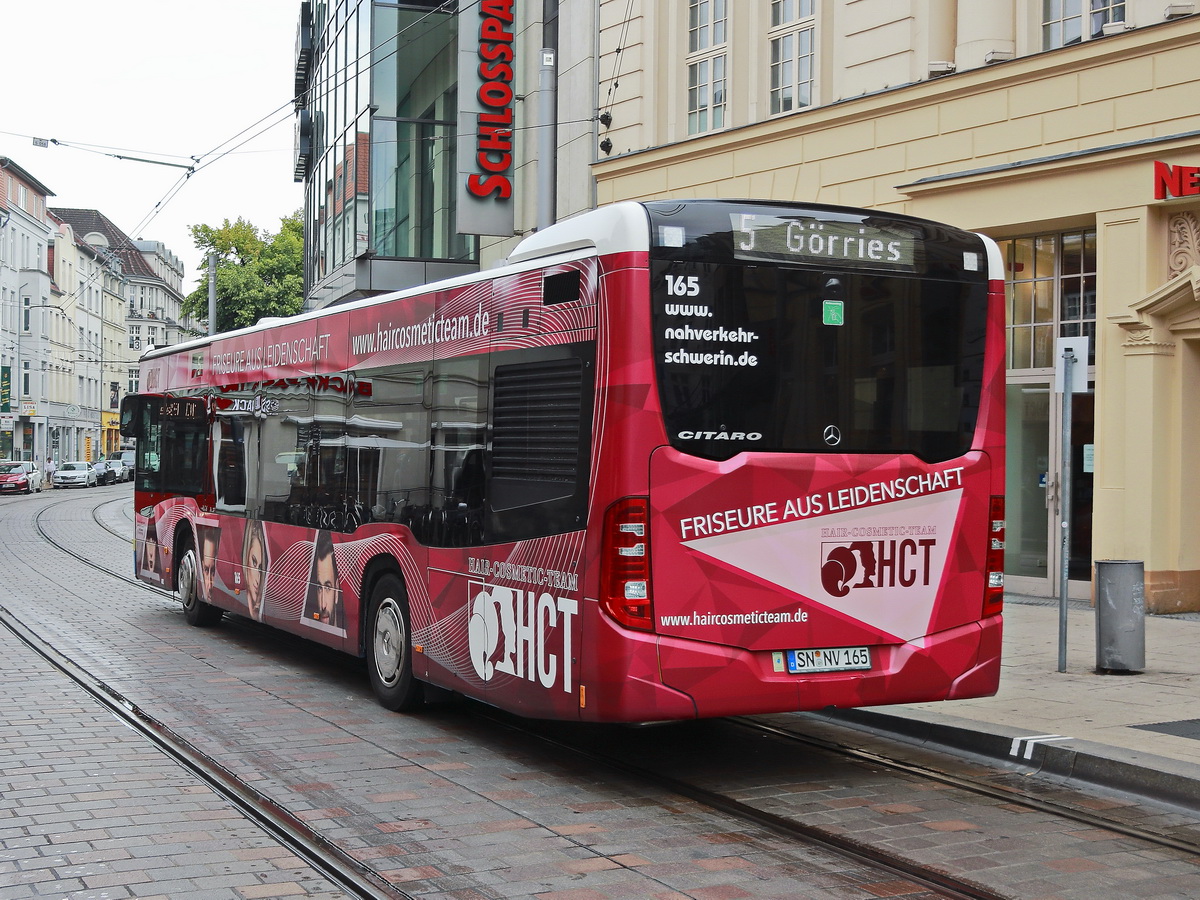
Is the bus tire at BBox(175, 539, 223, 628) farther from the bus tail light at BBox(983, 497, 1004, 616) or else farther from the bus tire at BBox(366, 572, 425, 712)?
the bus tail light at BBox(983, 497, 1004, 616)

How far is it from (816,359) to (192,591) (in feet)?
29.3

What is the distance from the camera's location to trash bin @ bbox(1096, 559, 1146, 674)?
9.97 meters

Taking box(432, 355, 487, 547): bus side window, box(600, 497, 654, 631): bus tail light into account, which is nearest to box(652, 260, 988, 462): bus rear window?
box(600, 497, 654, 631): bus tail light

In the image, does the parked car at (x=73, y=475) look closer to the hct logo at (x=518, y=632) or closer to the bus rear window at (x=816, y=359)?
the hct logo at (x=518, y=632)

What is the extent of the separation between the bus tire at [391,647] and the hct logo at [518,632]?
115 cm

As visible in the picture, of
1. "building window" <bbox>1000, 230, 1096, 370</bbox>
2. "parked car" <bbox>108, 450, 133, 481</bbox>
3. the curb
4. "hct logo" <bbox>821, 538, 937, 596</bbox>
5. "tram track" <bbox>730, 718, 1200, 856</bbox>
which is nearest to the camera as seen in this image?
"tram track" <bbox>730, 718, 1200, 856</bbox>

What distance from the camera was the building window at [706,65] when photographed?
19094mm

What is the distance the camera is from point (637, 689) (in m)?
6.55

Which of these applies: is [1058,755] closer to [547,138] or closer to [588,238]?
[588,238]

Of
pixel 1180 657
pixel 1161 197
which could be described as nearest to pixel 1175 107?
pixel 1161 197

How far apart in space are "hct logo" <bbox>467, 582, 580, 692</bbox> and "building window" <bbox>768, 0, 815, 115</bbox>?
1169 cm

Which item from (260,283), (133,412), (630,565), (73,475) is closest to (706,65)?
(133,412)

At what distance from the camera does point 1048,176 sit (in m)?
14.6

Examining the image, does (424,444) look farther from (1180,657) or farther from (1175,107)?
(1175,107)
